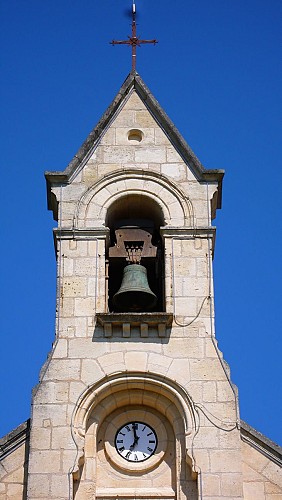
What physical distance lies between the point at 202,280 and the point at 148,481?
3588 mm

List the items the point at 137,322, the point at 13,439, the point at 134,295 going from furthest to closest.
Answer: the point at 134,295, the point at 137,322, the point at 13,439

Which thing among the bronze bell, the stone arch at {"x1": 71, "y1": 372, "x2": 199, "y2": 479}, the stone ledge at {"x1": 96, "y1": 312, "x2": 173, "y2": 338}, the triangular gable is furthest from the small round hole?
the stone arch at {"x1": 71, "y1": 372, "x2": 199, "y2": 479}

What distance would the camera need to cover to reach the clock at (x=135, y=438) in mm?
20281

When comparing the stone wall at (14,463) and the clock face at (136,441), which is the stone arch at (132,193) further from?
the stone wall at (14,463)

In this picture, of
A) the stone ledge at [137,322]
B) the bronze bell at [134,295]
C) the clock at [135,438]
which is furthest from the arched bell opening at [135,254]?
the clock at [135,438]

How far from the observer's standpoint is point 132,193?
2231 cm

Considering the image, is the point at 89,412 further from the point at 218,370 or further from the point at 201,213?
the point at 201,213

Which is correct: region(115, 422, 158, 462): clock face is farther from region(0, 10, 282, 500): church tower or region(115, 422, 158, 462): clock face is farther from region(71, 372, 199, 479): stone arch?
region(71, 372, 199, 479): stone arch

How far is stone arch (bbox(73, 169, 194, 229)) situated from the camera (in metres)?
22.0

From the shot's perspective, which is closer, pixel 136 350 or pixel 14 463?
pixel 14 463

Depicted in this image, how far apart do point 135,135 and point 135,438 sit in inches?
227

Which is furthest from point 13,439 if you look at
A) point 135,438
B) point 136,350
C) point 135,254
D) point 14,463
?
point 135,254

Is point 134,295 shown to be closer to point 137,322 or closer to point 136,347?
point 137,322

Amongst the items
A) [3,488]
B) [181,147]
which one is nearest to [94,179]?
[181,147]
